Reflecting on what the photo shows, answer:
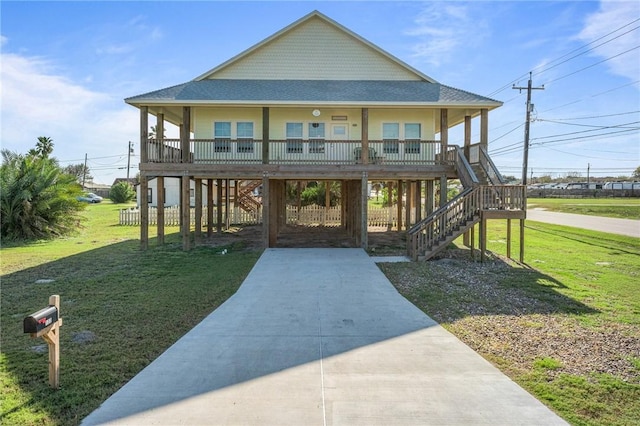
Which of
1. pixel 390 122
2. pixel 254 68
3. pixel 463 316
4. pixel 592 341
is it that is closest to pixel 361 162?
pixel 390 122

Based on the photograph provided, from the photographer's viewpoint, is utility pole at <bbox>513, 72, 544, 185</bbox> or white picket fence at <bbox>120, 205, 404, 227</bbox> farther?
utility pole at <bbox>513, 72, 544, 185</bbox>

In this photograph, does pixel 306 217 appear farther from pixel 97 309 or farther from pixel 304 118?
pixel 97 309

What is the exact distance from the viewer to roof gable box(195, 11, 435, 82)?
1819cm

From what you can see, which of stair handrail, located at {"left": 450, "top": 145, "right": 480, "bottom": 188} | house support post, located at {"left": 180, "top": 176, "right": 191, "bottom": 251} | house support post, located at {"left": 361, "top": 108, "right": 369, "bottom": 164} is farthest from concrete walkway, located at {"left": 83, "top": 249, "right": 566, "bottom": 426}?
house support post, located at {"left": 361, "top": 108, "right": 369, "bottom": 164}

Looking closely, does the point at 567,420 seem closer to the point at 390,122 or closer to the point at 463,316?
the point at 463,316

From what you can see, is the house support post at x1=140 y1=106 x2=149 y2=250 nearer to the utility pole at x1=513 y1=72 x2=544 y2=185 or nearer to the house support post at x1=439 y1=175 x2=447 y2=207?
the house support post at x1=439 y1=175 x2=447 y2=207

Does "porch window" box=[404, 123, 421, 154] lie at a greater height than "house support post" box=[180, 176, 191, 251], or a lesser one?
greater

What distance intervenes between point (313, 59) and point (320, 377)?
630 inches

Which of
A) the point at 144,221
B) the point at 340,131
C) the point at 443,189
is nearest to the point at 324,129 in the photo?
the point at 340,131

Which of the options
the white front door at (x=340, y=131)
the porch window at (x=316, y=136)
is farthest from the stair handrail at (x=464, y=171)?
the porch window at (x=316, y=136)

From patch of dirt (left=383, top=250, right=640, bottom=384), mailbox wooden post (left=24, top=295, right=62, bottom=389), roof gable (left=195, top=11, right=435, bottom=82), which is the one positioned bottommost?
patch of dirt (left=383, top=250, right=640, bottom=384)

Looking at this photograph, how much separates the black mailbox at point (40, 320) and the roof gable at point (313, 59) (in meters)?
15.5

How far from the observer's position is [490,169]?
1438 centimetres

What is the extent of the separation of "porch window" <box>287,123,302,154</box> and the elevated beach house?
4 cm
